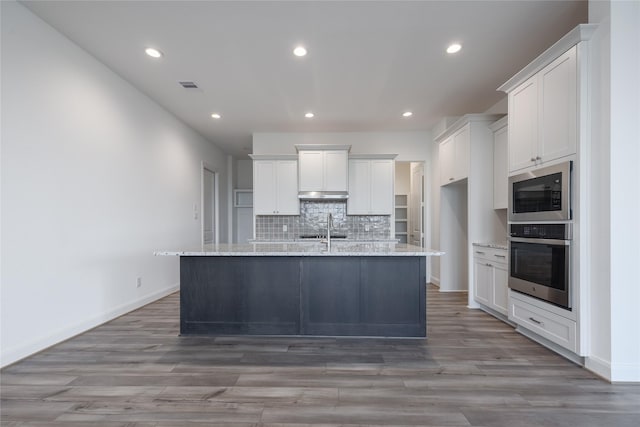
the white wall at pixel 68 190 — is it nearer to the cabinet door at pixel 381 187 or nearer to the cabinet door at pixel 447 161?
the cabinet door at pixel 381 187

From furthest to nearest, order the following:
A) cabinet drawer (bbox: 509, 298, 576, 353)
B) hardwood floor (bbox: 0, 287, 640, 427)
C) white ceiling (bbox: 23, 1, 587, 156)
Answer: white ceiling (bbox: 23, 1, 587, 156) < cabinet drawer (bbox: 509, 298, 576, 353) < hardwood floor (bbox: 0, 287, 640, 427)

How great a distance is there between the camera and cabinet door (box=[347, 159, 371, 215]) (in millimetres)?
5680

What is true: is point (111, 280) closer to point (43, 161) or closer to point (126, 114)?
point (43, 161)

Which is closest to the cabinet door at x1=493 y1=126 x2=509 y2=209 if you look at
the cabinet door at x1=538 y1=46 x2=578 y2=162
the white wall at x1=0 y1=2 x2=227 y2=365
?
the cabinet door at x1=538 y1=46 x2=578 y2=162

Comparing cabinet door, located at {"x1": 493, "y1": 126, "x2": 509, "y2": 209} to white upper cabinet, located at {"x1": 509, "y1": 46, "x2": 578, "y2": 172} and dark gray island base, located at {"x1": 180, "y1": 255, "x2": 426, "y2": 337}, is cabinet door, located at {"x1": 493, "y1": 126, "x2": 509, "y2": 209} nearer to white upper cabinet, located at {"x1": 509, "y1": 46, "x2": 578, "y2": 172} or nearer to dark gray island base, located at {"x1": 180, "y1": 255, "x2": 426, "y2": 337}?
white upper cabinet, located at {"x1": 509, "y1": 46, "x2": 578, "y2": 172}

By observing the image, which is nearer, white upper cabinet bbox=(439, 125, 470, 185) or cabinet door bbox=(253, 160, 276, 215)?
white upper cabinet bbox=(439, 125, 470, 185)

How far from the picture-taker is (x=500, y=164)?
392cm

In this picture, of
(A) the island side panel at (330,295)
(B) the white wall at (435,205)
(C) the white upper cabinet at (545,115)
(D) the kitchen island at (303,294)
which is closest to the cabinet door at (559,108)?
(C) the white upper cabinet at (545,115)

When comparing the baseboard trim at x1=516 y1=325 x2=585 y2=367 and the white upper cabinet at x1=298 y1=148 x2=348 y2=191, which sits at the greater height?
the white upper cabinet at x1=298 y1=148 x2=348 y2=191

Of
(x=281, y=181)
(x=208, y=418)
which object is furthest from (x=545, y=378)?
(x=281, y=181)

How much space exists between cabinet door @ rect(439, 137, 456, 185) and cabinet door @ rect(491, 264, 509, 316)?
1534 mm

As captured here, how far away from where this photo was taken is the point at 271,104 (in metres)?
4.53

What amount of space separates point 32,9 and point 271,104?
254cm

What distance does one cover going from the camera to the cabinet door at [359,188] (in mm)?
5680
